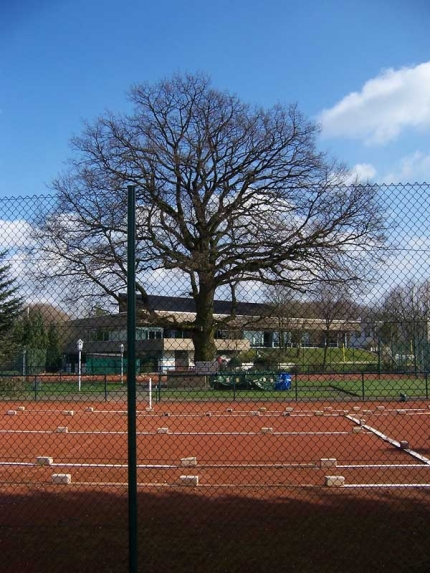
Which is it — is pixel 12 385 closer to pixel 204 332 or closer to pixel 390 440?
pixel 204 332

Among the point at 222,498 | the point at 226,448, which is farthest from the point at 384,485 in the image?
the point at 226,448

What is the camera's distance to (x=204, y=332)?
824 centimetres

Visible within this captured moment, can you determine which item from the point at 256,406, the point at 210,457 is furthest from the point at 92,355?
the point at 256,406

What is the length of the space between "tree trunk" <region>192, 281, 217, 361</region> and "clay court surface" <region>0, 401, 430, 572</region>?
1700 mm

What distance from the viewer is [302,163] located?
24516mm

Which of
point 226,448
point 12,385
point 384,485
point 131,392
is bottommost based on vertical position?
point 226,448

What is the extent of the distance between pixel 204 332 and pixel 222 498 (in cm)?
204

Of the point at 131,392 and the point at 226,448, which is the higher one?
the point at 131,392

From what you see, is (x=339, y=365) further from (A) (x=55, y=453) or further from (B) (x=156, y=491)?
(A) (x=55, y=453)

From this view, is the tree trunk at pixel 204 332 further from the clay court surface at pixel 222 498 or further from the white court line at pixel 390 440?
the white court line at pixel 390 440

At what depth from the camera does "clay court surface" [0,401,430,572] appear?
210 inches

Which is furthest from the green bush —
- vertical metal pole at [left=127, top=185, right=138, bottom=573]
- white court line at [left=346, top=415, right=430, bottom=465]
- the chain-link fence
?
white court line at [left=346, top=415, right=430, bottom=465]

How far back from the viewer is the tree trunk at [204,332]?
6500 millimetres

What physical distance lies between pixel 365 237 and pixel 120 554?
335 cm
